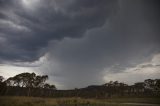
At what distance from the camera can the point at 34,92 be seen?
430 ft

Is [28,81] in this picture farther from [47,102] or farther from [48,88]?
[47,102]

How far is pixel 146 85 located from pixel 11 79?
102 m

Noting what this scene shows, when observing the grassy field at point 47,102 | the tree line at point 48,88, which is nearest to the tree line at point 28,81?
the tree line at point 48,88

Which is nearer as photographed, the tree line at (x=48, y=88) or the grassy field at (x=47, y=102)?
the grassy field at (x=47, y=102)

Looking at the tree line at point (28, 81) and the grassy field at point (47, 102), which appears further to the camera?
the tree line at point (28, 81)

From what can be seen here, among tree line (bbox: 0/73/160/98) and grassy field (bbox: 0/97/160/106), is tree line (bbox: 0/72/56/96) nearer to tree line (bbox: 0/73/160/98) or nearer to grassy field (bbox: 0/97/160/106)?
tree line (bbox: 0/73/160/98)

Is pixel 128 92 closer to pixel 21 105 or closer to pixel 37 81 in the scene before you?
pixel 37 81

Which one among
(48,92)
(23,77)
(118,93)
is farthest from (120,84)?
(23,77)

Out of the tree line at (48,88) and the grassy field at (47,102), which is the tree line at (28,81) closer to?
the tree line at (48,88)

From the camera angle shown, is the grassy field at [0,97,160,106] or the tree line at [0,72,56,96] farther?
the tree line at [0,72,56,96]

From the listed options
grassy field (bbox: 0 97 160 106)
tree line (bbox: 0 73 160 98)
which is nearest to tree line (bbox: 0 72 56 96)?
tree line (bbox: 0 73 160 98)

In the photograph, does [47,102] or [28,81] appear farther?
[28,81]

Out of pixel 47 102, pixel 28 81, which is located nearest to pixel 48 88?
→ pixel 28 81

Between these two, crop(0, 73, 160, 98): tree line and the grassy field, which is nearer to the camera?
the grassy field
